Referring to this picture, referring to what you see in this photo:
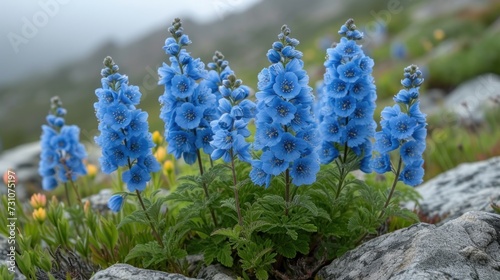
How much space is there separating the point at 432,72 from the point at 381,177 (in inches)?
373

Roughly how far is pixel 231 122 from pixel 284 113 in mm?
359

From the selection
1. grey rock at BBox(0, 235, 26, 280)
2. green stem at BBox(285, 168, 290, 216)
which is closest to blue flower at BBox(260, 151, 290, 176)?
green stem at BBox(285, 168, 290, 216)

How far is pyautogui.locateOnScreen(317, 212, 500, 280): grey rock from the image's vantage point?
360 centimetres

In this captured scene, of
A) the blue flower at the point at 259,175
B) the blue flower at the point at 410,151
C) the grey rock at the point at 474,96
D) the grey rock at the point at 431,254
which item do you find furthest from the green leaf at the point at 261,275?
the grey rock at the point at 474,96

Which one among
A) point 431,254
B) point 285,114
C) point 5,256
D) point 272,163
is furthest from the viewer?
point 5,256

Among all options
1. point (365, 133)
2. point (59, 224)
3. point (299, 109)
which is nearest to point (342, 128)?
point (365, 133)

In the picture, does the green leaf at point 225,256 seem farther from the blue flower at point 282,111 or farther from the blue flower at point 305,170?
the blue flower at point 282,111

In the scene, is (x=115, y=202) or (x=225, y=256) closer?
(x=225, y=256)

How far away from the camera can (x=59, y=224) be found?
511 centimetres

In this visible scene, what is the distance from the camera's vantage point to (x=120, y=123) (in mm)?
4105

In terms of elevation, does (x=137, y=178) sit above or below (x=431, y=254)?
above

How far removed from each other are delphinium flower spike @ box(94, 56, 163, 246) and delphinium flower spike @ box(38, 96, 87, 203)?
204 centimetres

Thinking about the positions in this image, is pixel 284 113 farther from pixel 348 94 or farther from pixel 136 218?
pixel 136 218

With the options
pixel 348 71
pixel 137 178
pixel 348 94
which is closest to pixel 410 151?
pixel 348 94
